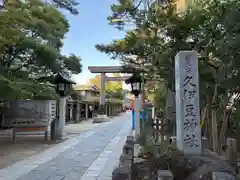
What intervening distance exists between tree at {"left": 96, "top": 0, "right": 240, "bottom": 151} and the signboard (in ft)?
14.1

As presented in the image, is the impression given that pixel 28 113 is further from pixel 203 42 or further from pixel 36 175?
pixel 203 42

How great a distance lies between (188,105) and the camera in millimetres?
5078

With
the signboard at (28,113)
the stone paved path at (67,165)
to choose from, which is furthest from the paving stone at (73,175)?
the signboard at (28,113)

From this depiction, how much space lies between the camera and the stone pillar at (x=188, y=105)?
16.2 feet

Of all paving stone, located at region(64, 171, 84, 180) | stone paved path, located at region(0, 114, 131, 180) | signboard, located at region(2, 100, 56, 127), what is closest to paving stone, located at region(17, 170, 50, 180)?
stone paved path, located at region(0, 114, 131, 180)

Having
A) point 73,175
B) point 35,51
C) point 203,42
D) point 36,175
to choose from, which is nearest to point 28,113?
point 35,51

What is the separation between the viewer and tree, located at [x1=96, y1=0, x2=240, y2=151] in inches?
199

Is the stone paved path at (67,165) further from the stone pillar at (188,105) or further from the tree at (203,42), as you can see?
the tree at (203,42)

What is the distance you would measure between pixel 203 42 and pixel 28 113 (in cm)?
797

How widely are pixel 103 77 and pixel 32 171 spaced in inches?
827

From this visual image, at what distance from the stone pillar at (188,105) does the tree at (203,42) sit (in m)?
0.61

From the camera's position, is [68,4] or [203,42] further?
[68,4]

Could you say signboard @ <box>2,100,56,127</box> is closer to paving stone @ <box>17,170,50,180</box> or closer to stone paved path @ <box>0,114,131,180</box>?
stone paved path @ <box>0,114,131,180</box>

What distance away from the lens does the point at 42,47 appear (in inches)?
501
